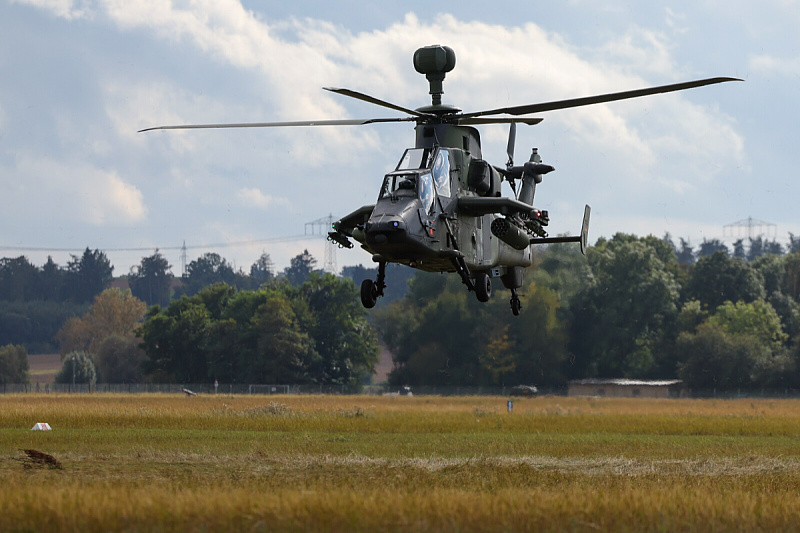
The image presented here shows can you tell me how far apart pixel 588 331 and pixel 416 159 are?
114 metres

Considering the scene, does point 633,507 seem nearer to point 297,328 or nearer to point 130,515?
point 130,515

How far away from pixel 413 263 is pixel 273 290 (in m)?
131

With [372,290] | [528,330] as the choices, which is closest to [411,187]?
[372,290]

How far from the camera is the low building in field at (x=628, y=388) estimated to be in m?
129

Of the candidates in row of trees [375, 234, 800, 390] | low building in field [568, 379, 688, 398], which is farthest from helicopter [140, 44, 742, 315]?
row of trees [375, 234, 800, 390]

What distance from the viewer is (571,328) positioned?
140375mm

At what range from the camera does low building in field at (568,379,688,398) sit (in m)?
129

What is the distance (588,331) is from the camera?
140375 millimetres

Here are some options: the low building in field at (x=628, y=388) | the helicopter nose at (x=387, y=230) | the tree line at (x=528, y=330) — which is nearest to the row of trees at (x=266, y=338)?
the tree line at (x=528, y=330)

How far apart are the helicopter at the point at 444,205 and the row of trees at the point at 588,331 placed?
10113cm

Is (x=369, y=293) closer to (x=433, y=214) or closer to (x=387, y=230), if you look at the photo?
(x=433, y=214)

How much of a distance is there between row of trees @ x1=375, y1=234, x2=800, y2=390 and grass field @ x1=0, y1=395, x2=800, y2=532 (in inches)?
2534

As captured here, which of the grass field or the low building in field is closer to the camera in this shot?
the grass field

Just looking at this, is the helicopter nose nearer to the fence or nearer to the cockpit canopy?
the cockpit canopy
